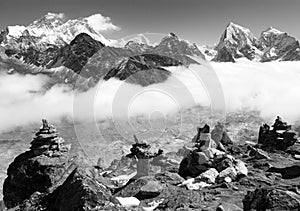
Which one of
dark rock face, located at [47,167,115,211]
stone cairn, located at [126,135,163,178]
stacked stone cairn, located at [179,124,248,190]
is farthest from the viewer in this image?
stone cairn, located at [126,135,163,178]

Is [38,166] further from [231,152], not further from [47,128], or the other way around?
[231,152]

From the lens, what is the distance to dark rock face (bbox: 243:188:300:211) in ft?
78.0

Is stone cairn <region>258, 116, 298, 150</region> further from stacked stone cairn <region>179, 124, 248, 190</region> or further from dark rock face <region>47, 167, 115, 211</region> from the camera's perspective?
dark rock face <region>47, 167, 115, 211</region>

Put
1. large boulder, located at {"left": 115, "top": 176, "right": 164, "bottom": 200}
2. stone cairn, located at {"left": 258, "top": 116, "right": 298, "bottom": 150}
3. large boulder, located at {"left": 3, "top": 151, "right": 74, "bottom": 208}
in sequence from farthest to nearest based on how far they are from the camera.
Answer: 1. stone cairn, located at {"left": 258, "top": 116, "right": 298, "bottom": 150}
2. large boulder, located at {"left": 3, "top": 151, "right": 74, "bottom": 208}
3. large boulder, located at {"left": 115, "top": 176, "right": 164, "bottom": 200}

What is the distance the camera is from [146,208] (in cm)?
3020

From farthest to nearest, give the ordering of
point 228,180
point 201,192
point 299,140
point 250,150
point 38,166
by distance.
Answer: point 299,140, point 250,150, point 38,166, point 228,180, point 201,192

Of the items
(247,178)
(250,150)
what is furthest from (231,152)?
(247,178)

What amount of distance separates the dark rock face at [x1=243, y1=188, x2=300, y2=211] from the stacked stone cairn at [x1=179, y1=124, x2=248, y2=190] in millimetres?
12357

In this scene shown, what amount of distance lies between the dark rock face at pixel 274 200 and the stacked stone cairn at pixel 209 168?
40.5 ft

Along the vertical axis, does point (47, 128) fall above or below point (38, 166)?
above

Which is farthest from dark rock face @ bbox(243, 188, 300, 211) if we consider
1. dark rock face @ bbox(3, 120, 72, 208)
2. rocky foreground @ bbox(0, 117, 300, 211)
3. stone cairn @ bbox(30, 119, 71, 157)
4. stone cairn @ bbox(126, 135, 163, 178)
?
stone cairn @ bbox(126, 135, 163, 178)

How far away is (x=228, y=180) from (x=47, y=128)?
42082 millimetres

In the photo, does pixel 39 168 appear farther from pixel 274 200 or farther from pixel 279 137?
pixel 279 137

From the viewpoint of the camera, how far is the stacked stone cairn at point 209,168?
40547 millimetres
